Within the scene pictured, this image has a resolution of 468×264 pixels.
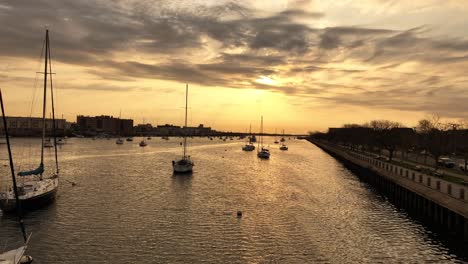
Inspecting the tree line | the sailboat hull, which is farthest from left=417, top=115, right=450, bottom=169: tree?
the sailboat hull

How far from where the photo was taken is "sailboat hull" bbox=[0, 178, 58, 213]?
3841 cm

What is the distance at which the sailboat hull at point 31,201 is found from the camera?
3841 cm

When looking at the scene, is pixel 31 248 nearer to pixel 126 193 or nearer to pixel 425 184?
pixel 126 193

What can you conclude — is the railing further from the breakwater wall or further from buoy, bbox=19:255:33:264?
buoy, bbox=19:255:33:264

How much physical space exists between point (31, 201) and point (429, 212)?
4018cm

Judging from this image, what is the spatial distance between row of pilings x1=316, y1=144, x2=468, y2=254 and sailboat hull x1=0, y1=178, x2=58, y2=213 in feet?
126

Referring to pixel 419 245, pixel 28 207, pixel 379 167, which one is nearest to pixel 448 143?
pixel 379 167

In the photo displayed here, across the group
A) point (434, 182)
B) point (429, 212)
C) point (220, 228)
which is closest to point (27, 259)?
point (220, 228)

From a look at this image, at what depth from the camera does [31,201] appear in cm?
4075

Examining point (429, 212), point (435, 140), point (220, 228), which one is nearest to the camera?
point (220, 228)

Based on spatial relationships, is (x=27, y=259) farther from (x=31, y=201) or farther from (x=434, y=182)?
(x=434, y=182)

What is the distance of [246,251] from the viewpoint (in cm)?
3027

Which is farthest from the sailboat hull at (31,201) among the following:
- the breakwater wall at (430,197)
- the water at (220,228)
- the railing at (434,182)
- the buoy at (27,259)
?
the railing at (434,182)

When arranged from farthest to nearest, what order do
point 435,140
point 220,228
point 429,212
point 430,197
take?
point 435,140, point 429,212, point 430,197, point 220,228
